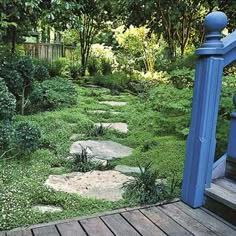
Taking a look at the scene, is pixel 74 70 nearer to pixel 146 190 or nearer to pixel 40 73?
pixel 40 73

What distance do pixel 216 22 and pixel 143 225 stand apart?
4.20ft

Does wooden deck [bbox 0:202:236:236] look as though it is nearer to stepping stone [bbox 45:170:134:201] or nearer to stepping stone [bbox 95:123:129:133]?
stepping stone [bbox 45:170:134:201]

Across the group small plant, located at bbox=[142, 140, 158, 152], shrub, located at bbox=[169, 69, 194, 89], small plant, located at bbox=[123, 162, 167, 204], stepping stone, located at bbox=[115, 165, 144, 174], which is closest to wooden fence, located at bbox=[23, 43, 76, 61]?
shrub, located at bbox=[169, 69, 194, 89]

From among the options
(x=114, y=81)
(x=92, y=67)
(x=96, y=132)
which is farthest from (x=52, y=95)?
(x=92, y=67)

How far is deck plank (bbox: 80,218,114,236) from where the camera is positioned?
178 cm

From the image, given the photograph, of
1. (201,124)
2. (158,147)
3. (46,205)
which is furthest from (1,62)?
(201,124)

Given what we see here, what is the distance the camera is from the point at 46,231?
1.78 m

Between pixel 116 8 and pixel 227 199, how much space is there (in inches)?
305

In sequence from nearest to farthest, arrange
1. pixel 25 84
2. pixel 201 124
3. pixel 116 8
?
pixel 201 124 < pixel 25 84 < pixel 116 8

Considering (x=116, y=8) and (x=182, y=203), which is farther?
(x=116, y=8)

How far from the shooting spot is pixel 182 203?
218 cm

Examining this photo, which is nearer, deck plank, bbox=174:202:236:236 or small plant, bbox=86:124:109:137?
deck plank, bbox=174:202:236:236

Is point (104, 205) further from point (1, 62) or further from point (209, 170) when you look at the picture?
point (1, 62)

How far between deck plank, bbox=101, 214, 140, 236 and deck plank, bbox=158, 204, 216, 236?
0.30 metres
